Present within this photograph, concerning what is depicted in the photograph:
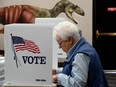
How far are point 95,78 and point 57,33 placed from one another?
47cm

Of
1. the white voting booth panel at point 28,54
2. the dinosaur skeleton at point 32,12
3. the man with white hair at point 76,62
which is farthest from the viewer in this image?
the dinosaur skeleton at point 32,12

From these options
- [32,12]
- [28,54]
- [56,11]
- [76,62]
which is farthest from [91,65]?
[32,12]

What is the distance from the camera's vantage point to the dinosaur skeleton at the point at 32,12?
564 centimetres

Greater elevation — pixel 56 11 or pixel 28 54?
pixel 56 11

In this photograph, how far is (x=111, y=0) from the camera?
19.6 ft

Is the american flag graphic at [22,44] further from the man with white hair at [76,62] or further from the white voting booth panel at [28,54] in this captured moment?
the man with white hair at [76,62]

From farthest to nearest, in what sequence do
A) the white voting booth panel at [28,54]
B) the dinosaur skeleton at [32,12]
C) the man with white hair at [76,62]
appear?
the dinosaur skeleton at [32,12]
the man with white hair at [76,62]
the white voting booth panel at [28,54]

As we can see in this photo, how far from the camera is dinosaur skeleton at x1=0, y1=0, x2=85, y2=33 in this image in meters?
5.64

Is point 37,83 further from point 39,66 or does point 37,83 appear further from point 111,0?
point 111,0

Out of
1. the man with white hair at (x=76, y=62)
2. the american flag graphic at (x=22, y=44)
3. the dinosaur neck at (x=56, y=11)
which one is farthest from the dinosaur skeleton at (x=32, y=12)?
the american flag graphic at (x=22, y=44)

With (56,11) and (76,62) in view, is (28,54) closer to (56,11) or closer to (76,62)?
(76,62)

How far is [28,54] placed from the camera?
200cm

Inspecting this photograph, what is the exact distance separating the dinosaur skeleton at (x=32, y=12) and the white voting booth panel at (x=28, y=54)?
368 centimetres

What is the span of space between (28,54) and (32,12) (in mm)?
3785
